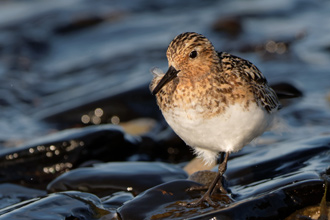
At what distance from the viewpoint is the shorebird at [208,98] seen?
485cm

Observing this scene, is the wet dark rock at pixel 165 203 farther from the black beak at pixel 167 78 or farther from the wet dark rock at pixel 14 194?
the wet dark rock at pixel 14 194

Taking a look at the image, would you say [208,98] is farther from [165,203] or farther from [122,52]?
[122,52]

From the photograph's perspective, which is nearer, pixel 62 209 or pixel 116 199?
pixel 62 209

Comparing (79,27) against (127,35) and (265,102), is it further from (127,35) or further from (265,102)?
(265,102)

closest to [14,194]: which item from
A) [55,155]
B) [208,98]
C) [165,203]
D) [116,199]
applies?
[55,155]

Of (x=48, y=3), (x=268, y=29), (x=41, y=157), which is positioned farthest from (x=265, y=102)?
(x=48, y=3)

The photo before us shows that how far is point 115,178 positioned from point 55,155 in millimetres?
1058

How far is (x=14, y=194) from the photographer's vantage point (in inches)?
247

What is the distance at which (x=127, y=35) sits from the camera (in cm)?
1279

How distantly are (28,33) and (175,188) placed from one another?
884cm

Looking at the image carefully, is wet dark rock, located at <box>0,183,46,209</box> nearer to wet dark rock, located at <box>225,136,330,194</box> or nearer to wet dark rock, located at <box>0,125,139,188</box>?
wet dark rock, located at <box>0,125,139,188</box>

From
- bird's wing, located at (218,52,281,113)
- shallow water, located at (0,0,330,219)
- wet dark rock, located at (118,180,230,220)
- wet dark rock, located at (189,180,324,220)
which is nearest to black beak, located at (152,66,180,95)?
bird's wing, located at (218,52,281,113)

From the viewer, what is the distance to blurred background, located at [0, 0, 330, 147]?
8.22 m

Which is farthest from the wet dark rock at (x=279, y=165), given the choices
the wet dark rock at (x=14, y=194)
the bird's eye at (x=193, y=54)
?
the wet dark rock at (x=14, y=194)
